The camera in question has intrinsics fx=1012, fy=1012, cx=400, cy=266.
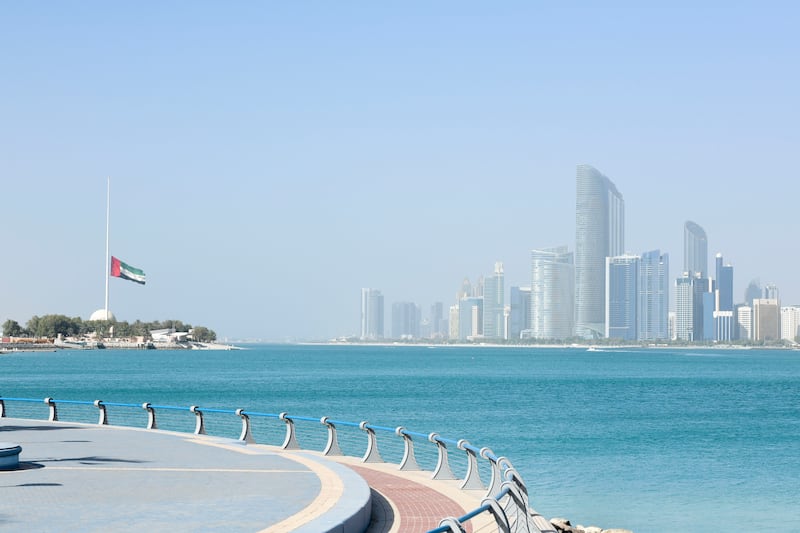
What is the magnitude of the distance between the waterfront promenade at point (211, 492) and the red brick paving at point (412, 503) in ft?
0.06

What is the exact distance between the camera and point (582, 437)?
181 ft

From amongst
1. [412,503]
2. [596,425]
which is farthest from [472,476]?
[596,425]

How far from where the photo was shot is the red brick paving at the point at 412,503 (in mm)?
15062

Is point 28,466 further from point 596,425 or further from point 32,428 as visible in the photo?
point 596,425

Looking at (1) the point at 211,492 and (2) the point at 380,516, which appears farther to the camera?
(1) the point at 211,492

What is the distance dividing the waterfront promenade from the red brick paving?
17 millimetres

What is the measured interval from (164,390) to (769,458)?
6849 cm

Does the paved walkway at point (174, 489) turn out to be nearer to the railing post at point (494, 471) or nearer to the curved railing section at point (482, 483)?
the curved railing section at point (482, 483)

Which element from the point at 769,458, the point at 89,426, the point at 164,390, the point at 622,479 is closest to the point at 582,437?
the point at 769,458

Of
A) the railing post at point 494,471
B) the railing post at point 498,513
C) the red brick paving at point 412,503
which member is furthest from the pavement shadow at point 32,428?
the railing post at point 498,513

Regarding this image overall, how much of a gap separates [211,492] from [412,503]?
3354mm

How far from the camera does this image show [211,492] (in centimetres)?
1686

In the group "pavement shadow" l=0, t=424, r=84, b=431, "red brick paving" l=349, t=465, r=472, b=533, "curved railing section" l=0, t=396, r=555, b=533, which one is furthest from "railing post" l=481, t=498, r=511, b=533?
"pavement shadow" l=0, t=424, r=84, b=431

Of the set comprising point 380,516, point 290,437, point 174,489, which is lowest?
point 380,516
